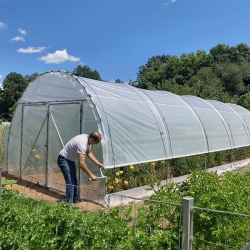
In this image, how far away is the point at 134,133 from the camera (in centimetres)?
716

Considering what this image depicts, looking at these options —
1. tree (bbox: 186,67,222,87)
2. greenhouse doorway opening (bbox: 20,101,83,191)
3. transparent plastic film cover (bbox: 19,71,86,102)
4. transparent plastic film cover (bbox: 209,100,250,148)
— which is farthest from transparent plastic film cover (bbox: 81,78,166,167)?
tree (bbox: 186,67,222,87)

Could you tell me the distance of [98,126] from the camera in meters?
6.40

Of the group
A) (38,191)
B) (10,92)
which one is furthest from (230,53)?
(38,191)

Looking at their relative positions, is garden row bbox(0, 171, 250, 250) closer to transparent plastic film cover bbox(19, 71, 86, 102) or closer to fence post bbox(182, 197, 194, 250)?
fence post bbox(182, 197, 194, 250)

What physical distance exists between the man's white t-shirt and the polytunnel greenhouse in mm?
709

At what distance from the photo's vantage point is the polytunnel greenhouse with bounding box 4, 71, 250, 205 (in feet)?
21.6

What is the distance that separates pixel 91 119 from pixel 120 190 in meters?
2.10

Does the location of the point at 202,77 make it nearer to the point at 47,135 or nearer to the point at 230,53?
the point at 230,53

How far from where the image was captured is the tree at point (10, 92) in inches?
1827

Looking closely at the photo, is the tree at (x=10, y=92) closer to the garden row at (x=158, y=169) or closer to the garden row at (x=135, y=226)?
the garden row at (x=158, y=169)

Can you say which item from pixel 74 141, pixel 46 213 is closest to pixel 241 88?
pixel 74 141

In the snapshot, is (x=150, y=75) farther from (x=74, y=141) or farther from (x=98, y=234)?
(x=98, y=234)

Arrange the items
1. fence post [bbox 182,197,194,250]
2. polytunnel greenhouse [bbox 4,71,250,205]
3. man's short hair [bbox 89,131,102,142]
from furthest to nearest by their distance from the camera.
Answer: polytunnel greenhouse [bbox 4,71,250,205] → man's short hair [bbox 89,131,102,142] → fence post [bbox 182,197,194,250]

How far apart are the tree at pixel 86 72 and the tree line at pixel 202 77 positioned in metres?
20.5
